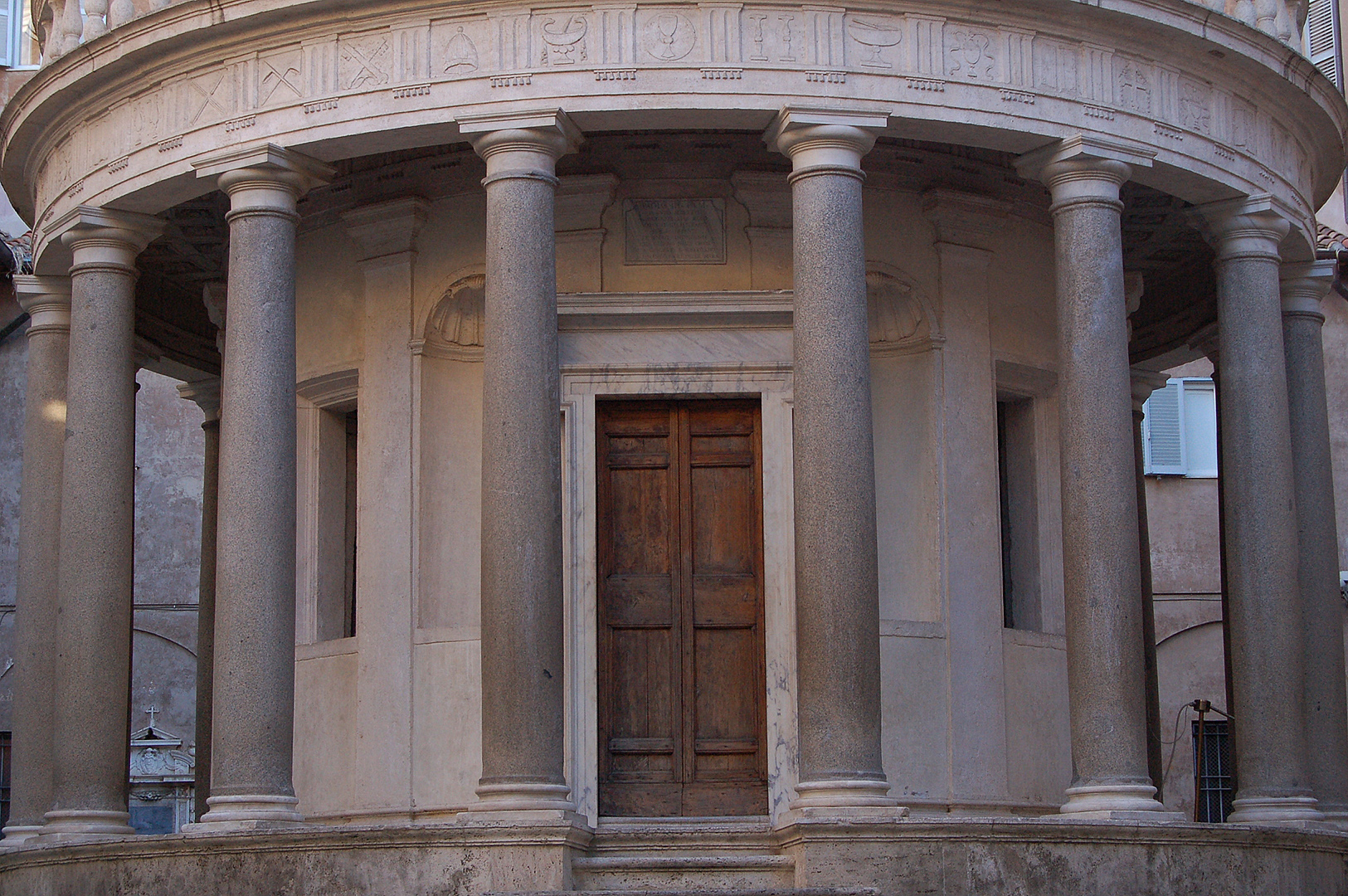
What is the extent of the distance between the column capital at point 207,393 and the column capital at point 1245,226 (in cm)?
1201

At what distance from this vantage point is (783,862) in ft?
48.1

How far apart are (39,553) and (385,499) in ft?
11.9

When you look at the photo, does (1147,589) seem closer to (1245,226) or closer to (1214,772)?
(1214,772)

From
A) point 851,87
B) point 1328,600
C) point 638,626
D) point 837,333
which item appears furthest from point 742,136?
point 1328,600

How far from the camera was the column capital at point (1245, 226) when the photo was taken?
17.8m


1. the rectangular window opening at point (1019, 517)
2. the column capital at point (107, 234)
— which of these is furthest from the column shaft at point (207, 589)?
the rectangular window opening at point (1019, 517)

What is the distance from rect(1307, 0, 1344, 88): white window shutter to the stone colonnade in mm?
13929

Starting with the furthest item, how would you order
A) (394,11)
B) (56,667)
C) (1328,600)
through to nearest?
(1328,600) → (56,667) → (394,11)

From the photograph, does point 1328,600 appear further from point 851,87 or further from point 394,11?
point 394,11

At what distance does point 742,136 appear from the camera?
18.1 metres

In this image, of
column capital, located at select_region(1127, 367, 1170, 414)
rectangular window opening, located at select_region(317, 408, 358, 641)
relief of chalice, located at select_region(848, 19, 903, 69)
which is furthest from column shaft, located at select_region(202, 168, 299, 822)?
column capital, located at select_region(1127, 367, 1170, 414)

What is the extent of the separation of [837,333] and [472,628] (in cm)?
490

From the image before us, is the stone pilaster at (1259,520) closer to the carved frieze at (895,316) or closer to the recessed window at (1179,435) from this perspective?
the carved frieze at (895,316)

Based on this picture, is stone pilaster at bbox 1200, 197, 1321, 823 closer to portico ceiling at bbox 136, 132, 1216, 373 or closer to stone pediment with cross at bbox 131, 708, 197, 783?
portico ceiling at bbox 136, 132, 1216, 373
